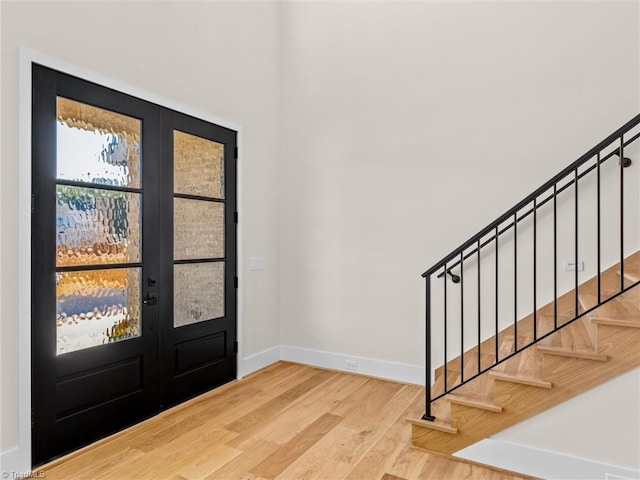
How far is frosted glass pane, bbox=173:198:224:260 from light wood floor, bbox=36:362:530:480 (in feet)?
4.00

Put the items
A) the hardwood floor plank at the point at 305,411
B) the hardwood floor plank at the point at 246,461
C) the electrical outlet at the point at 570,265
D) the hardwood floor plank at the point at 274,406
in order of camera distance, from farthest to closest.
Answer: the electrical outlet at the point at 570,265 → the hardwood floor plank at the point at 274,406 → the hardwood floor plank at the point at 305,411 → the hardwood floor plank at the point at 246,461

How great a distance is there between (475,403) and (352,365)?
1.72 m

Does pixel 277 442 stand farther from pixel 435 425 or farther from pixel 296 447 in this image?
pixel 435 425

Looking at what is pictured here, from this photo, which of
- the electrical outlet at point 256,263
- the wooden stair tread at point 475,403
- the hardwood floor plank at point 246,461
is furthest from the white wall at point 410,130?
the hardwood floor plank at point 246,461

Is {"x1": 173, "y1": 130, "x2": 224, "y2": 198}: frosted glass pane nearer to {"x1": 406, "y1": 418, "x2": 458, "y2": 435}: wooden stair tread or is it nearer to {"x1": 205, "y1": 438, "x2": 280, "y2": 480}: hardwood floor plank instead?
{"x1": 205, "y1": 438, "x2": 280, "y2": 480}: hardwood floor plank

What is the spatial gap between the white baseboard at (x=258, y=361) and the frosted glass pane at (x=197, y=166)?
1.62m

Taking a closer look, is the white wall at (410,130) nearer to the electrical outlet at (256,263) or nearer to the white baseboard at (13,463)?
the electrical outlet at (256,263)

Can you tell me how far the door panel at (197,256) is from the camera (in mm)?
3115

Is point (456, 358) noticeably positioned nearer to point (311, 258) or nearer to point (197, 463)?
point (311, 258)

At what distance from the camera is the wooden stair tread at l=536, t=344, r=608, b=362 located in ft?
6.80

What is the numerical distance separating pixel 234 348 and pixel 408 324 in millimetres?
1642

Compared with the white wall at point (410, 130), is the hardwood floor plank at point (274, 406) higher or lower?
lower

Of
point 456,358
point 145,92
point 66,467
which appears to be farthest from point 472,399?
point 145,92

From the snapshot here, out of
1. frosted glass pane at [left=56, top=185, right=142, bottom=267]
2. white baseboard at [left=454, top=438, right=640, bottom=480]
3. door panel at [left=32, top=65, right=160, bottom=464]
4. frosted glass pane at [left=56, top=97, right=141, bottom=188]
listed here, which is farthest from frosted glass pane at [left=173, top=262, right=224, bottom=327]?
white baseboard at [left=454, top=438, right=640, bottom=480]
